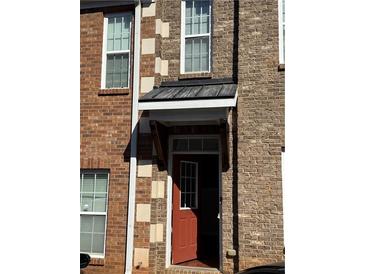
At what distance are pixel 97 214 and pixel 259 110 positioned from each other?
415 cm

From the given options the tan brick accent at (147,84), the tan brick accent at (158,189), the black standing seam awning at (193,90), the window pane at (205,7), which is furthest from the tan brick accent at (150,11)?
the tan brick accent at (158,189)

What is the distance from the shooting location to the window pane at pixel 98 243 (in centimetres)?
829

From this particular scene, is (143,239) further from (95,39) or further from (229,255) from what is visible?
(95,39)

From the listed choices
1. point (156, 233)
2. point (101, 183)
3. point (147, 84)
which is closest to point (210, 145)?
point (147, 84)

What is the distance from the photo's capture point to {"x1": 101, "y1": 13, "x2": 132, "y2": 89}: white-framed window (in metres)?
8.77

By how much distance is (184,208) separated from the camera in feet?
28.8

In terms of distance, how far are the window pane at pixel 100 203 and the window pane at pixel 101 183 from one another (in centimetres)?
13

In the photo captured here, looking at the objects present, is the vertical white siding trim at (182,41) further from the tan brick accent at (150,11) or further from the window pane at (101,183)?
the window pane at (101,183)

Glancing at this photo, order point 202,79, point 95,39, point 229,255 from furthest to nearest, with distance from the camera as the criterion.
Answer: point 95,39, point 202,79, point 229,255

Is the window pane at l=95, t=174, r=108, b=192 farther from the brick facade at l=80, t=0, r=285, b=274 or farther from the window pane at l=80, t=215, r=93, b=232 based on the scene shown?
the window pane at l=80, t=215, r=93, b=232

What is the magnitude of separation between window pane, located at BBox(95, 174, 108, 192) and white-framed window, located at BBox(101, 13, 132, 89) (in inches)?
81.5

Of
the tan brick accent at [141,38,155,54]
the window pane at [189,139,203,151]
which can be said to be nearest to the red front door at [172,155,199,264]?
the window pane at [189,139,203,151]

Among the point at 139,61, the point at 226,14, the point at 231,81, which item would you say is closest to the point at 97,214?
the point at 139,61

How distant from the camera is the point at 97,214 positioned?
330 inches
